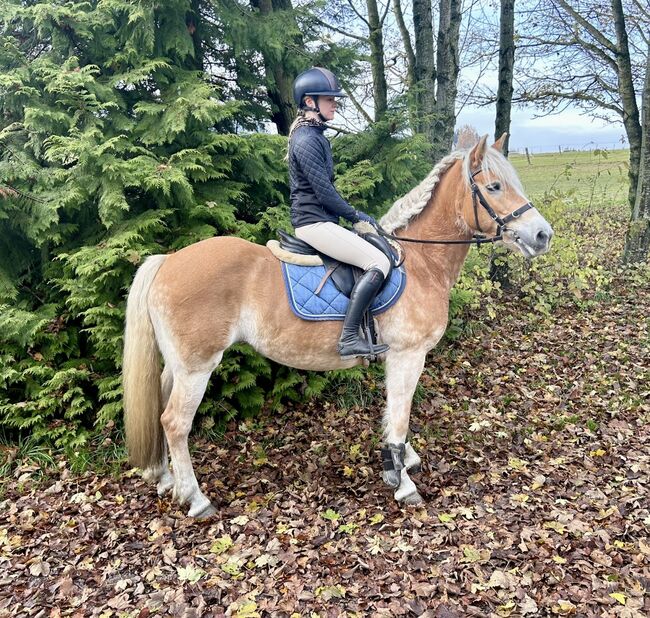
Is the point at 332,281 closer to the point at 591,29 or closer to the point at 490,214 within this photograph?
the point at 490,214

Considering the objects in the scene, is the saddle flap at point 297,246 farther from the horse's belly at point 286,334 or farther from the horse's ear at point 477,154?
the horse's ear at point 477,154

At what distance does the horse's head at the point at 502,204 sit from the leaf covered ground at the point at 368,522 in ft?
7.22

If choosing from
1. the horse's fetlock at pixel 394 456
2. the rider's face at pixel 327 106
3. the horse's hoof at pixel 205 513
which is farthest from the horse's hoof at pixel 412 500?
the rider's face at pixel 327 106

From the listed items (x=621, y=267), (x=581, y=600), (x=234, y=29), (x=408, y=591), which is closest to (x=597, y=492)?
(x=581, y=600)

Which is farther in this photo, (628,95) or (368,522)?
(628,95)

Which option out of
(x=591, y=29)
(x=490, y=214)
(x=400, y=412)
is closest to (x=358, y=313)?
(x=400, y=412)

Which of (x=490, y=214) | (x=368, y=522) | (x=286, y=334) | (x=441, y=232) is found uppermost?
(x=490, y=214)

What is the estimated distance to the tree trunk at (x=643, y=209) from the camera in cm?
970

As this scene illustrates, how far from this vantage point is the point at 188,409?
3.91 m

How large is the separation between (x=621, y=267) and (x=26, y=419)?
11.1 metres

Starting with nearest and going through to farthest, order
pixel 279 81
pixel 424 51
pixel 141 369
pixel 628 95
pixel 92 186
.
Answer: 1. pixel 141 369
2. pixel 92 186
3. pixel 279 81
4. pixel 424 51
5. pixel 628 95

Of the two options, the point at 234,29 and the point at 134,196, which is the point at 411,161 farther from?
the point at 134,196

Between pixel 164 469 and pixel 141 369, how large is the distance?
1022mm

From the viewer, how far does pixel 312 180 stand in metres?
3.71
